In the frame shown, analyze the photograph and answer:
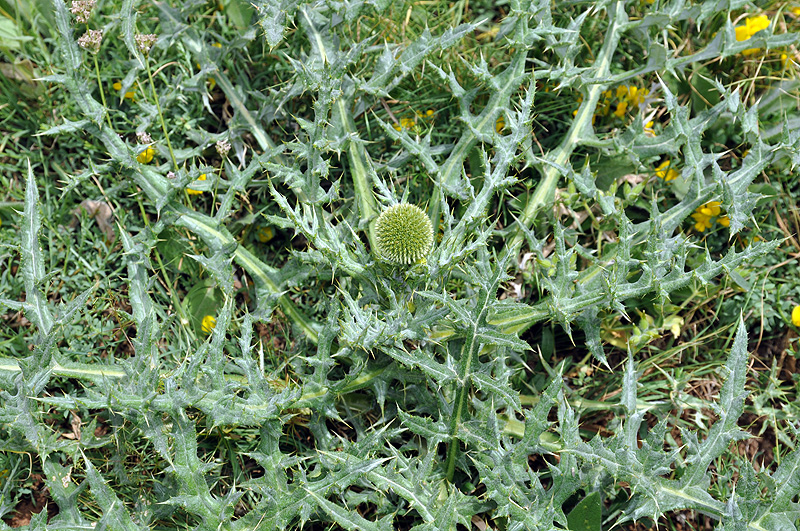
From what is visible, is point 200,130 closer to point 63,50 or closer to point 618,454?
point 63,50

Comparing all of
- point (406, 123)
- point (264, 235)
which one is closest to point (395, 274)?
point (264, 235)

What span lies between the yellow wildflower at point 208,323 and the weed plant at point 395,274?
1 cm

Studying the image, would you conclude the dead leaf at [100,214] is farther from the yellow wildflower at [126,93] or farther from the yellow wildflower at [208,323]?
the yellow wildflower at [208,323]

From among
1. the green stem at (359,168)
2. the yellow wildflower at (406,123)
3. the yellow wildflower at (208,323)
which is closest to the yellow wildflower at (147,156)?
the yellow wildflower at (208,323)

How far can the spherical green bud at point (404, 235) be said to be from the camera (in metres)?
2.51

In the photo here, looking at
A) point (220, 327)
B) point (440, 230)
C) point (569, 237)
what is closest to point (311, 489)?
point (220, 327)

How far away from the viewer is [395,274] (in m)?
2.67

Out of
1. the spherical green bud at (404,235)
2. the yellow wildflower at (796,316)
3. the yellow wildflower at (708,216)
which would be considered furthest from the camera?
the yellow wildflower at (708,216)

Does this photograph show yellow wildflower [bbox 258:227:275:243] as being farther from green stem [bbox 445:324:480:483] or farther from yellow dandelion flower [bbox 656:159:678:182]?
yellow dandelion flower [bbox 656:159:678:182]

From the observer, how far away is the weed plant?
8.03ft

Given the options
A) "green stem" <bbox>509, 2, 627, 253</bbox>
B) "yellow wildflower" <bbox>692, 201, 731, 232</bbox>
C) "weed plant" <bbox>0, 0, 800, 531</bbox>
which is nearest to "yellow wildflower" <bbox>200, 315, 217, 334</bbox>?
"weed plant" <bbox>0, 0, 800, 531</bbox>

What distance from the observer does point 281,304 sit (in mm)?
2955

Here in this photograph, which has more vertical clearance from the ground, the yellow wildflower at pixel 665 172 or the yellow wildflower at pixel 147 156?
the yellow wildflower at pixel 147 156

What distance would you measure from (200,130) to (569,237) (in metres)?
1.96
